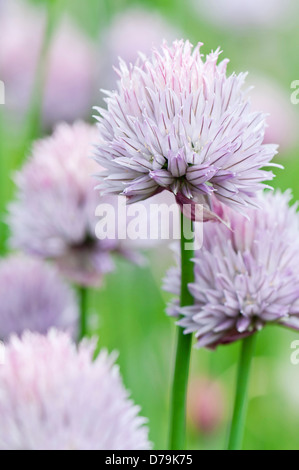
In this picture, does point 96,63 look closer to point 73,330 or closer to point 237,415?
point 73,330

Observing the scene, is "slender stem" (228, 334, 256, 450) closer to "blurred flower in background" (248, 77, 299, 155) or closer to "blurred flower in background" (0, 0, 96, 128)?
"blurred flower in background" (248, 77, 299, 155)

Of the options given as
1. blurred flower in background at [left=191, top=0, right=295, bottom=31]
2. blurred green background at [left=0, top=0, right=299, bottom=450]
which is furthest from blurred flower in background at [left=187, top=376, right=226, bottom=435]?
blurred flower in background at [left=191, top=0, right=295, bottom=31]

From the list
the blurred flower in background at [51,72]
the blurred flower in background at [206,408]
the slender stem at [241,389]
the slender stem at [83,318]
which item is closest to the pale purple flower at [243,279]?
the slender stem at [241,389]

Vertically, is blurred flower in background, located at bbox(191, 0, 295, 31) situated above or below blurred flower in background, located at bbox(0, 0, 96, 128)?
above

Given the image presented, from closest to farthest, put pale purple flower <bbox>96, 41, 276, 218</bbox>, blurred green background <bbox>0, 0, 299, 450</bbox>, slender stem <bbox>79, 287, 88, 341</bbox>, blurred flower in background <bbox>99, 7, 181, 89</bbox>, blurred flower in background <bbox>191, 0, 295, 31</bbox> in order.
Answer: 1. pale purple flower <bbox>96, 41, 276, 218</bbox>
2. slender stem <bbox>79, 287, 88, 341</bbox>
3. blurred green background <bbox>0, 0, 299, 450</bbox>
4. blurred flower in background <bbox>99, 7, 181, 89</bbox>
5. blurred flower in background <bbox>191, 0, 295, 31</bbox>

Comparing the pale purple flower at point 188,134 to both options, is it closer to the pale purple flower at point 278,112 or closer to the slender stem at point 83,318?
the slender stem at point 83,318

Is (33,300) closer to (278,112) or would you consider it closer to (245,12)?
(278,112)

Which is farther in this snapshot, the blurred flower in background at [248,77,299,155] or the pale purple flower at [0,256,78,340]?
the blurred flower in background at [248,77,299,155]

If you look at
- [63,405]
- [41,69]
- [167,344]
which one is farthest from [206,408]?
[63,405]
